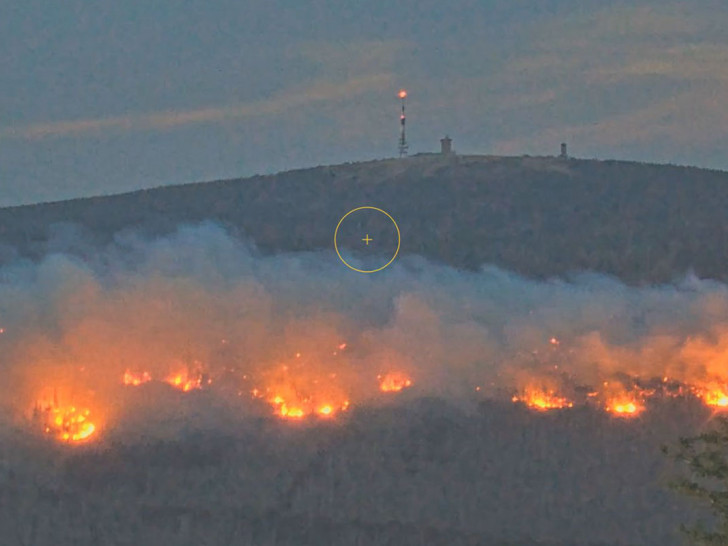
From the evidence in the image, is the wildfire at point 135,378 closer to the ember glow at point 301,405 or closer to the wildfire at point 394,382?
the ember glow at point 301,405

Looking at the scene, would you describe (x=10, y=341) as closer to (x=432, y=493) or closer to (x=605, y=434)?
(x=432, y=493)

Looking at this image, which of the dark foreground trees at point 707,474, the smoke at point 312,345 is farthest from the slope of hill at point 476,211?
the dark foreground trees at point 707,474

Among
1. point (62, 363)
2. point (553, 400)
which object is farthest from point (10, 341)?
point (553, 400)

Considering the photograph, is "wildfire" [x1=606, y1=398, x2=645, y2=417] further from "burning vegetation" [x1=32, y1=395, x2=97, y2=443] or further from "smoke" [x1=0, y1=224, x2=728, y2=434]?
"burning vegetation" [x1=32, y1=395, x2=97, y2=443]

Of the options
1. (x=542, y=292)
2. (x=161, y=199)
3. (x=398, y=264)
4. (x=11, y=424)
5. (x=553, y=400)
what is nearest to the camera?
(x=11, y=424)

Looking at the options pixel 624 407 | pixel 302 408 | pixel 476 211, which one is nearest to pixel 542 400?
pixel 624 407
